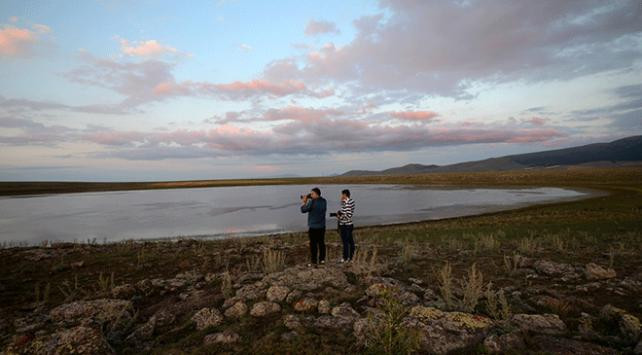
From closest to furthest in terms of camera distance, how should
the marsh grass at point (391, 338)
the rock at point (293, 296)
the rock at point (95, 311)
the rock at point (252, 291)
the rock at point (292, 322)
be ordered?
1. the marsh grass at point (391, 338)
2. the rock at point (292, 322)
3. the rock at point (95, 311)
4. the rock at point (293, 296)
5. the rock at point (252, 291)

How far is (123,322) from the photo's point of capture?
210 inches

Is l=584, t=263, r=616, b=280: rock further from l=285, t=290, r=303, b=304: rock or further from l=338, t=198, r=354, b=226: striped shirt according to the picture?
l=285, t=290, r=303, b=304: rock

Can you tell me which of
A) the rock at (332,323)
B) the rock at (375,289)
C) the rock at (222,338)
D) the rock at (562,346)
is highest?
the rock at (375,289)

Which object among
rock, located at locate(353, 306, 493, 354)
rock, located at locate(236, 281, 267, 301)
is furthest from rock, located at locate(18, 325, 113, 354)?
rock, located at locate(353, 306, 493, 354)

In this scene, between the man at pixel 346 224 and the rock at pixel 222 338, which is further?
the man at pixel 346 224

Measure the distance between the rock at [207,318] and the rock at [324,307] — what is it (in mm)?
1557

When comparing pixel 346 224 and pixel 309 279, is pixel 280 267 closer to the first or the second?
pixel 309 279

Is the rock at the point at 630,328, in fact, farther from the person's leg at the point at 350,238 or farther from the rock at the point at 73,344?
the rock at the point at 73,344

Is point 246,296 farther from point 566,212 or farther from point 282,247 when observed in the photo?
point 566,212

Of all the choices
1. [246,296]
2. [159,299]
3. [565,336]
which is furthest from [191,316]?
[565,336]

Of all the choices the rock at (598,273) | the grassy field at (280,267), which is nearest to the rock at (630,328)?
the grassy field at (280,267)

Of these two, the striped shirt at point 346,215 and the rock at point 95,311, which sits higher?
the striped shirt at point 346,215

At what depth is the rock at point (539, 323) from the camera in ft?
14.8

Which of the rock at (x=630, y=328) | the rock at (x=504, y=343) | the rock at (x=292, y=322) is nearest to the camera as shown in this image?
the rock at (x=504, y=343)
